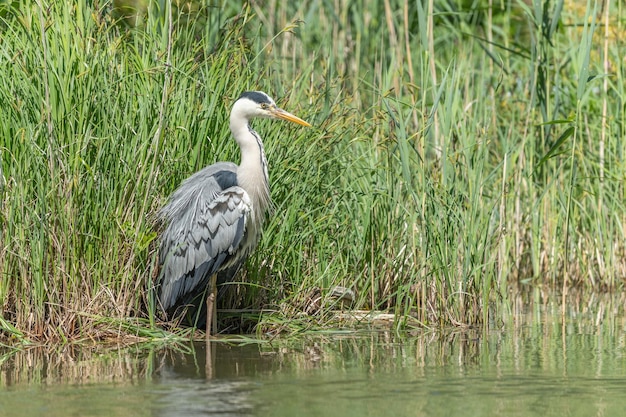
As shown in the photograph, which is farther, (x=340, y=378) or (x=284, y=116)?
(x=284, y=116)

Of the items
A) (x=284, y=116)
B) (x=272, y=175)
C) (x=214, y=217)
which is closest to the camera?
(x=214, y=217)

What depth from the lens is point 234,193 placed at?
20.0 feet

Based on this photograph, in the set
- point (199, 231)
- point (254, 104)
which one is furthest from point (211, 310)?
point (254, 104)

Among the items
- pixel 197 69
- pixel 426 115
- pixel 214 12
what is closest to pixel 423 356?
pixel 426 115

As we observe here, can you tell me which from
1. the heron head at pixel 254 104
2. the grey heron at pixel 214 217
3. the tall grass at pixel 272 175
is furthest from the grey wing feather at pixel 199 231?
the heron head at pixel 254 104

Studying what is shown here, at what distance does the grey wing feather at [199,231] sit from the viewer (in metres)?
6.09

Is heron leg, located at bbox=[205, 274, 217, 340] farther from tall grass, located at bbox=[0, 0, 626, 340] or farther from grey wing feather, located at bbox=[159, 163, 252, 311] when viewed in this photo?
tall grass, located at bbox=[0, 0, 626, 340]

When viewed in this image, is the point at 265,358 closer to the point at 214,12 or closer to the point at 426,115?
the point at 426,115

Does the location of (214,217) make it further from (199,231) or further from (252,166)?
(252,166)

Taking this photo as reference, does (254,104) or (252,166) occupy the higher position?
(254,104)

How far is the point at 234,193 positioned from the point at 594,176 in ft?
9.18

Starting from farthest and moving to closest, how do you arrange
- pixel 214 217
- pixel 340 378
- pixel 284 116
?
pixel 284 116 < pixel 214 217 < pixel 340 378

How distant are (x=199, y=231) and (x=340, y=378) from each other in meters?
1.53

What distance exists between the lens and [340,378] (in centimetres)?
498
